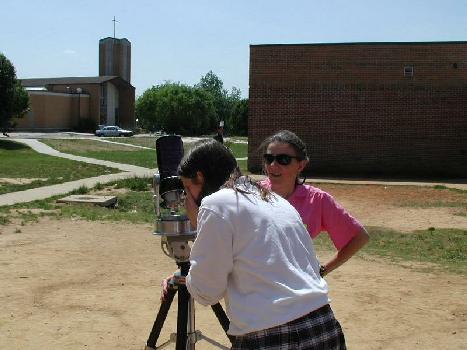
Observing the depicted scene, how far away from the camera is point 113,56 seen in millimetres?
96188

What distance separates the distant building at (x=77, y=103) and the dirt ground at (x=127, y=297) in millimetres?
60841

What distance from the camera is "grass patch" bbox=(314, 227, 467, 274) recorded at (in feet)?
29.0

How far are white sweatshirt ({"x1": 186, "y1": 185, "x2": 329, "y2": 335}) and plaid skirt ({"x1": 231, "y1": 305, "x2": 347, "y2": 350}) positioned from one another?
1.3 inches

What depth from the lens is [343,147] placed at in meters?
25.8

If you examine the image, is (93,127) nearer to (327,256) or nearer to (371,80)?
(371,80)

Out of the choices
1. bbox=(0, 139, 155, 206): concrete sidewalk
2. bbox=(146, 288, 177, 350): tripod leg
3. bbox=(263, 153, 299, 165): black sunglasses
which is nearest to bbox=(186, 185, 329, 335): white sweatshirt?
bbox=(146, 288, 177, 350): tripod leg

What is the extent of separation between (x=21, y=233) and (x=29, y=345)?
5701 mm

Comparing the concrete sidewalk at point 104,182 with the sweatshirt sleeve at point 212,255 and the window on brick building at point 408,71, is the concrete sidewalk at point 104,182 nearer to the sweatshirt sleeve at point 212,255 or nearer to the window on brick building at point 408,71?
the window on brick building at point 408,71

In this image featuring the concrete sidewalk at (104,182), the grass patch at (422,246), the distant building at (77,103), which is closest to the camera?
the grass patch at (422,246)

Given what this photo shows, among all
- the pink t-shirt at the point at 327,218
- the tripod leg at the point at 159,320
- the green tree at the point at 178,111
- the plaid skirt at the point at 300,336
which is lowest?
the tripod leg at the point at 159,320

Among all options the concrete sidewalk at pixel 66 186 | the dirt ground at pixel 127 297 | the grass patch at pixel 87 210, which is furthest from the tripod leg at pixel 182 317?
the concrete sidewalk at pixel 66 186

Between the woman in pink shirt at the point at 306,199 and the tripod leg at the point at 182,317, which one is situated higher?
the woman in pink shirt at the point at 306,199

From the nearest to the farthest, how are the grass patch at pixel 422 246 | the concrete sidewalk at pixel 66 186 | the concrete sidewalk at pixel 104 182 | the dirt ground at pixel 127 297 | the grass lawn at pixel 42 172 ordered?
the dirt ground at pixel 127 297
the grass patch at pixel 422 246
the concrete sidewalk at pixel 66 186
the concrete sidewalk at pixel 104 182
the grass lawn at pixel 42 172

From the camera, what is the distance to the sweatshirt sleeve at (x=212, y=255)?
203 cm
